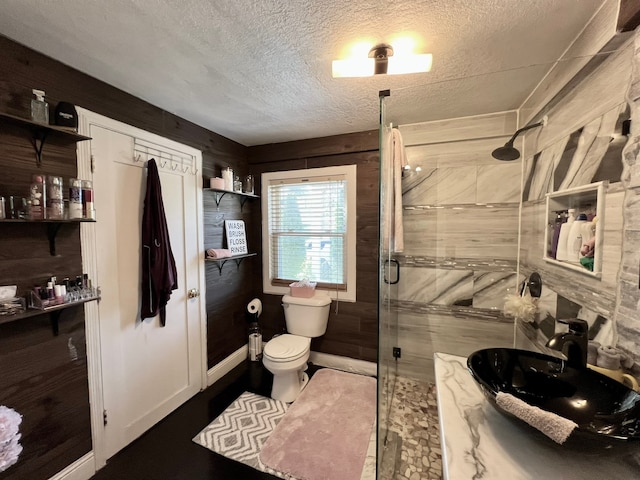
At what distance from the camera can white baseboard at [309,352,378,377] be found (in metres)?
2.62

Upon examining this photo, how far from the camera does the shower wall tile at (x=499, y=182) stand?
2031mm

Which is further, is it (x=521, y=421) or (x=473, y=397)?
(x=473, y=397)

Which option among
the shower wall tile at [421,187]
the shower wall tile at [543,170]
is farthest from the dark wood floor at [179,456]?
the shower wall tile at [543,170]

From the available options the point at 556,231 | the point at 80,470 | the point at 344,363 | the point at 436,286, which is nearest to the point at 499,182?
the point at 556,231

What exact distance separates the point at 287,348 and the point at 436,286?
4.65 feet

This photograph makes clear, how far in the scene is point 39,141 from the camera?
135 cm

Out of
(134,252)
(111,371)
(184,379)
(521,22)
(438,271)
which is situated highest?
(521,22)

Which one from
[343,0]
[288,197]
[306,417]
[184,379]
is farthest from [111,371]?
[343,0]

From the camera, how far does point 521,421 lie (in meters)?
0.86

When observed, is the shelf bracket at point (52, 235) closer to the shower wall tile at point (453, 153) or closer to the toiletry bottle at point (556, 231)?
the shower wall tile at point (453, 153)

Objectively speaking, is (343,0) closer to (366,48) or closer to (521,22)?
(366,48)

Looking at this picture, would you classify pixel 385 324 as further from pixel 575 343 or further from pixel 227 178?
pixel 227 178

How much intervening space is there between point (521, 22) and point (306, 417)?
8.75ft

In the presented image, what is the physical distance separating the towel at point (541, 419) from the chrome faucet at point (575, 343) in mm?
312
